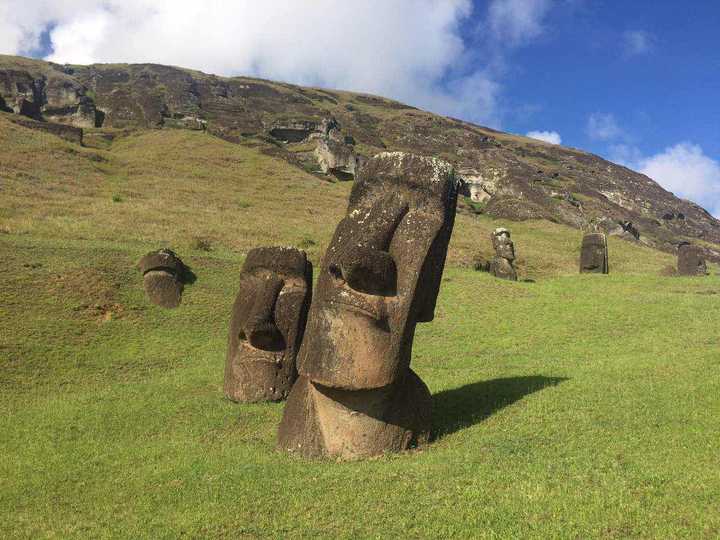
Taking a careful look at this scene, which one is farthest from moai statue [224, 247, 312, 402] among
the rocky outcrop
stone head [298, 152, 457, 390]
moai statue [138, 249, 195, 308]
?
the rocky outcrop

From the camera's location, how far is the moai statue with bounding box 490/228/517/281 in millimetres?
27781

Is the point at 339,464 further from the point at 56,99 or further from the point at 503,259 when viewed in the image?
the point at 56,99

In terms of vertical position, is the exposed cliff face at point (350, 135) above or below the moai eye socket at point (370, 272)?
above

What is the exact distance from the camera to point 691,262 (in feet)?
100

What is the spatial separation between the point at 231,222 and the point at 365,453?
26.8 m

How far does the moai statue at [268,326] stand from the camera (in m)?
11.9

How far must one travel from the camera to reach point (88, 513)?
6.56 m

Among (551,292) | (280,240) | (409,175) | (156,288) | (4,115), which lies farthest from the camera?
(4,115)

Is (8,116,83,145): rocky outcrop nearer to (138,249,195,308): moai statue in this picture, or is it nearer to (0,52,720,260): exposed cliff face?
(0,52,720,260): exposed cliff face

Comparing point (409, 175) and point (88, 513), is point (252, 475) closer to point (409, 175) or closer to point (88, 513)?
point (88, 513)

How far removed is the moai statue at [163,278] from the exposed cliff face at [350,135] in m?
40.5


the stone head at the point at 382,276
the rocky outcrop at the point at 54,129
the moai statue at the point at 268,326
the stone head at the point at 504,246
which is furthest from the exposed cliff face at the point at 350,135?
the stone head at the point at 382,276

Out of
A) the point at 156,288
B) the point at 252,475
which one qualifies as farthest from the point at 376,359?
the point at 156,288

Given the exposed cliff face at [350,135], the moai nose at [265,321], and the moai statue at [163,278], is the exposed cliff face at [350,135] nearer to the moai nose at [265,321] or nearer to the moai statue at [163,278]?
the moai statue at [163,278]
